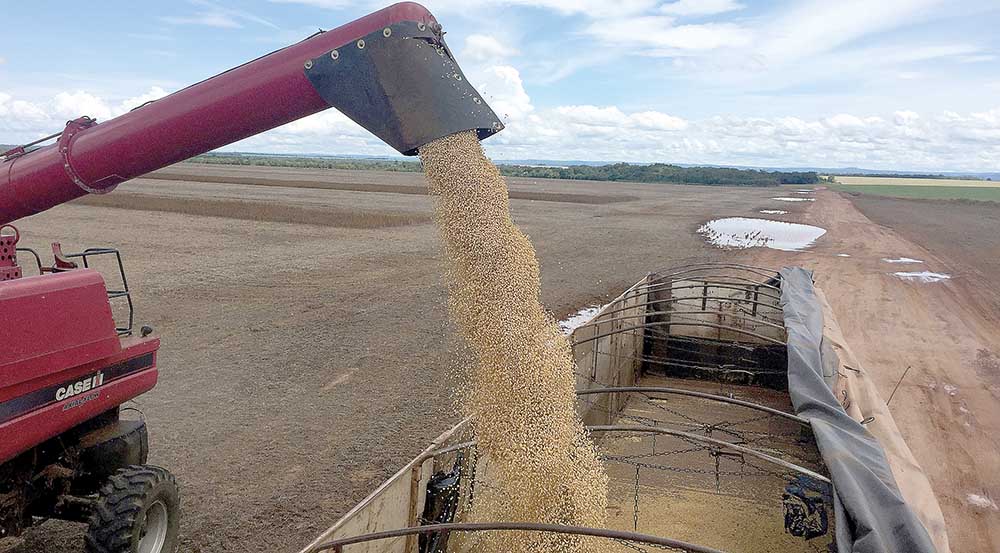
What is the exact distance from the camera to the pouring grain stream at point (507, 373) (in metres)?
3.28

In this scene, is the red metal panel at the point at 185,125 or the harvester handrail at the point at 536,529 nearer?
the harvester handrail at the point at 536,529

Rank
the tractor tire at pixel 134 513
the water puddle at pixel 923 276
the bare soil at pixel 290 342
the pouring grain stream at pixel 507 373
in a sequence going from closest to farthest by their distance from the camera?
1. the pouring grain stream at pixel 507 373
2. the tractor tire at pixel 134 513
3. the bare soil at pixel 290 342
4. the water puddle at pixel 923 276

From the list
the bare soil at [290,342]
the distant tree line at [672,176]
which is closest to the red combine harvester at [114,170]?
the bare soil at [290,342]

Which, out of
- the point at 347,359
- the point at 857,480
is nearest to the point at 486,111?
the point at 857,480

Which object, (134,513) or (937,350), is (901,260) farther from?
(134,513)

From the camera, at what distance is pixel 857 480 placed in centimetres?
311

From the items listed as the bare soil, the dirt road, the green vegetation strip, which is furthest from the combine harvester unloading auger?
the green vegetation strip

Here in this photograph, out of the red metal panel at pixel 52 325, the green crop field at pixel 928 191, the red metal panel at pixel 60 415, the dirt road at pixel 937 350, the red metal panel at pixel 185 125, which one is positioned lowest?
the green crop field at pixel 928 191

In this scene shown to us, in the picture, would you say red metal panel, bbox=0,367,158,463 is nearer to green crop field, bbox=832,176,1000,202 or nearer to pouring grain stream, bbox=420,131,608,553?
pouring grain stream, bbox=420,131,608,553

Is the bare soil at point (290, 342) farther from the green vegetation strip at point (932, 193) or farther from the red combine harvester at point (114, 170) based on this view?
the green vegetation strip at point (932, 193)

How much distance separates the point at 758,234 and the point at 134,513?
21.6m

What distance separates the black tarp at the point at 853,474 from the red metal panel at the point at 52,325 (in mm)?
3563

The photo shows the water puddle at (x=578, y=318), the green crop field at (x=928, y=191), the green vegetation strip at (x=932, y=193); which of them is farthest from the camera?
the green crop field at (x=928, y=191)

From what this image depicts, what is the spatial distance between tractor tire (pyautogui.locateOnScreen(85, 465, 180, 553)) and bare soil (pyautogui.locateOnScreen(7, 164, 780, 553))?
46 cm
